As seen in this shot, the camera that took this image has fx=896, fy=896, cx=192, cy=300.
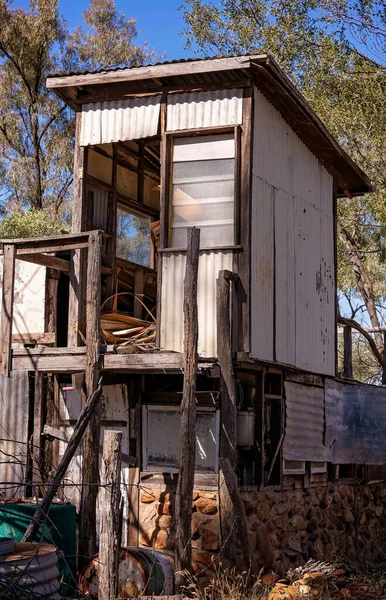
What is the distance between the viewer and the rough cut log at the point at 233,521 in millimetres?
11688

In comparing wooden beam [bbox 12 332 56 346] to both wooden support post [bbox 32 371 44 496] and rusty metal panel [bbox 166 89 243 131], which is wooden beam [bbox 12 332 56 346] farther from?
rusty metal panel [bbox 166 89 243 131]

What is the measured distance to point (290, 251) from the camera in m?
14.7

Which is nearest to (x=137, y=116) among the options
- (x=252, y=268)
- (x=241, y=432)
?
(x=252, y=268)

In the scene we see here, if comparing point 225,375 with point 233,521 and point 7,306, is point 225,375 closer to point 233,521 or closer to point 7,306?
point 233,521

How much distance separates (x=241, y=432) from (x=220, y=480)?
110 centimetres

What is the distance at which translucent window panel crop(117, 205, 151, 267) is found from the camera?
17375mm

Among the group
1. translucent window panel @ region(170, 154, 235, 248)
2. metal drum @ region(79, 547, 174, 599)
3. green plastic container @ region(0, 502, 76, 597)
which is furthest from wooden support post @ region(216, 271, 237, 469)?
green plastic container @ region(0, 502, 76, 597)

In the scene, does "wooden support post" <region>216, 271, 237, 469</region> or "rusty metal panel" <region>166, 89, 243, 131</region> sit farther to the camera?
"rusty metal panel" <region>166, 89, 243, 131</region>

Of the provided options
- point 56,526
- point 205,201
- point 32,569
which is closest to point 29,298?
point 205,201

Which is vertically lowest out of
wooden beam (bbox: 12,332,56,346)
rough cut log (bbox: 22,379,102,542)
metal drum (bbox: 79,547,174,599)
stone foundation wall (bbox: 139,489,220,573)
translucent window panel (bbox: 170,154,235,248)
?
metal drum (bbox: 79,547,174,599)

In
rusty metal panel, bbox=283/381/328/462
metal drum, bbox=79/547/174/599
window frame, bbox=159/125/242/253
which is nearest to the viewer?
metal drum, bbox=79/547/174/599

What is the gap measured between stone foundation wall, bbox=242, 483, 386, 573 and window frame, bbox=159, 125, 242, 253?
12.1 feet

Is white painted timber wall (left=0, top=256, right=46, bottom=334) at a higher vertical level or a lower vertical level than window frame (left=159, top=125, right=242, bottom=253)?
lower

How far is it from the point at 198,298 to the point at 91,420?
2.35 meters
